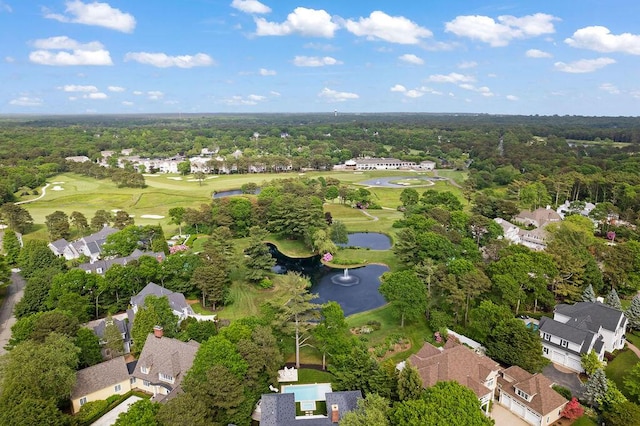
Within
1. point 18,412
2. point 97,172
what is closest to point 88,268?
point 18,412

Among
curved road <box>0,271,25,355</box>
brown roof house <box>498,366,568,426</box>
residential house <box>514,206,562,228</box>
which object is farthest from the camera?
residential house <box>514,206,562,228</box>

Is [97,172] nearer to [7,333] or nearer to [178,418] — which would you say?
[7,333]

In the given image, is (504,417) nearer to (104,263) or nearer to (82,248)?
(104,263)

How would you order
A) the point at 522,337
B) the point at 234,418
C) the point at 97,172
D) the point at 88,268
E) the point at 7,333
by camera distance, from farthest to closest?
the point at 97,172
the point at 88,268
the point at 7,333
the point at 522,337
the point at 234,418

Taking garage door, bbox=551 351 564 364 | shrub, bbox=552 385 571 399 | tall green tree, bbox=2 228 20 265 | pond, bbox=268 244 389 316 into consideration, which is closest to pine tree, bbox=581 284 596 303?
garage door, bbox=551 351 564 364

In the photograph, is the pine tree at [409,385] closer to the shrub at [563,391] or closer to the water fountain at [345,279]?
the shrub at [563,391]

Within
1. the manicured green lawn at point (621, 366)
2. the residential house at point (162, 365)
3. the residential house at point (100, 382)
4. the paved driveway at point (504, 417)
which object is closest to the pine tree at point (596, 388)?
the manicured green lawn at point (621, 366)

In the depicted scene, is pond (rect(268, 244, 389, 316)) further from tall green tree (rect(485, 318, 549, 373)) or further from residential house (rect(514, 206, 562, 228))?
residential house (rect(514, 206, 562, 228))
